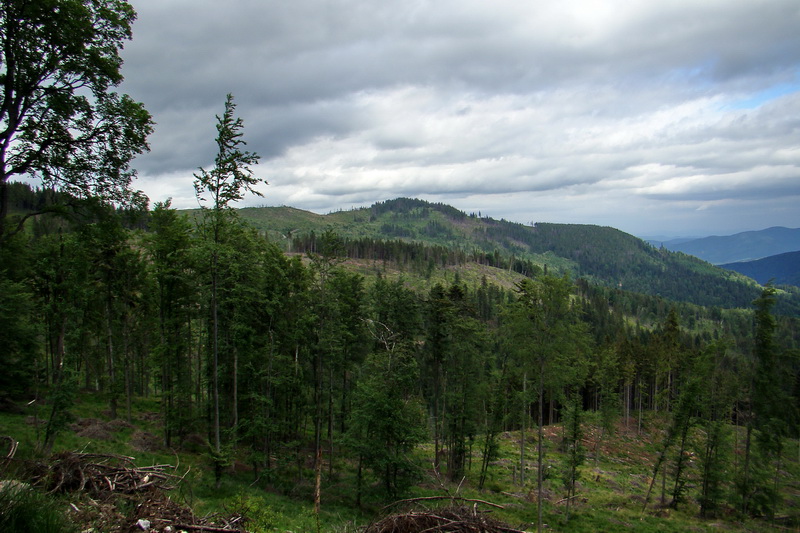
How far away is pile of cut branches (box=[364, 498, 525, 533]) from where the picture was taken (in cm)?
566

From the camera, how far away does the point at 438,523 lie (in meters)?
5.79

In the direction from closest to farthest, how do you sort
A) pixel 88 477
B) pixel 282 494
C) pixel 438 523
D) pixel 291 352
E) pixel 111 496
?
pixel 438 523
pixel 111 496
pixel 88 477
pixel 282 494
pixel 291 352

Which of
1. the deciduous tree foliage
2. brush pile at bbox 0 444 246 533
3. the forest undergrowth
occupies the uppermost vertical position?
the deciduous tree foliage

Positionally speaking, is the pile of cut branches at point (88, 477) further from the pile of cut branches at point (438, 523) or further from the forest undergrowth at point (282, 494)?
the pile of cut branches at point (438, 523)

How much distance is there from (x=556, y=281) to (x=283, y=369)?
16.4 meters

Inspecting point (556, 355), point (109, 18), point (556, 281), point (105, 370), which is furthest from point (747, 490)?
point (105, 370)

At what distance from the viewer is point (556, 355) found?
20266 mm

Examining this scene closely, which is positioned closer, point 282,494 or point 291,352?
point 282,494

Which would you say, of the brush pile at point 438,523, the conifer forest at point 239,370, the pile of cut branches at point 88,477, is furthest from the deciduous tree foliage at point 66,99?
the brush pile at point 438,523

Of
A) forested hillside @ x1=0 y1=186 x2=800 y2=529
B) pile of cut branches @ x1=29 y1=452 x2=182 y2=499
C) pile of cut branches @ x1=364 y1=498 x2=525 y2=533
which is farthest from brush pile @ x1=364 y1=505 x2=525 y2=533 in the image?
forested hillside @ x1=0 y1=186 x2=800 y2=529

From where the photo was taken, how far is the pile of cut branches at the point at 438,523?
5.66m

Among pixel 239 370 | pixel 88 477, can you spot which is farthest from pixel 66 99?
pixel 239 370

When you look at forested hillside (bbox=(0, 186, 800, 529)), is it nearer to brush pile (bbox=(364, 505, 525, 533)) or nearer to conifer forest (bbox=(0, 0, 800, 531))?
conifer forest (bbox=(0, 0, 800, 531))

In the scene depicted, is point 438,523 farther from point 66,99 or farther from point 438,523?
point 66,99
